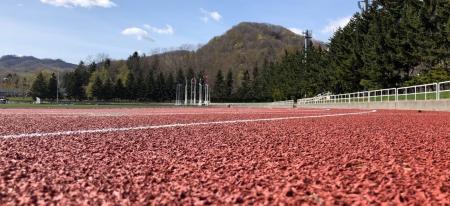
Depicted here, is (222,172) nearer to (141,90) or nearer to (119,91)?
(141,90)

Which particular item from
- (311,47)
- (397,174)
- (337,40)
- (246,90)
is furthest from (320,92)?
(397,174)

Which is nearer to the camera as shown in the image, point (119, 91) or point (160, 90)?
point (119, 91)

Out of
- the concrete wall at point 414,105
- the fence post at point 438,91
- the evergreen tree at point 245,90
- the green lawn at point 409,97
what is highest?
the evergreen tree at point 245,90

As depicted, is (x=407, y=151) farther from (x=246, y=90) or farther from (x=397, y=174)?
(x=246, y=90)

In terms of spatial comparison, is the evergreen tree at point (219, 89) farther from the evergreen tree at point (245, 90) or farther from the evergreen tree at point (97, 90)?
the evergreen tree at point (97, 90)

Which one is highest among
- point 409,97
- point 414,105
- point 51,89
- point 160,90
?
point 51,89

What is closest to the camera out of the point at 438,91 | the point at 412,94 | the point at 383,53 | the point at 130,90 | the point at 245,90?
the point at 438,91

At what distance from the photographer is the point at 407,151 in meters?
5.25

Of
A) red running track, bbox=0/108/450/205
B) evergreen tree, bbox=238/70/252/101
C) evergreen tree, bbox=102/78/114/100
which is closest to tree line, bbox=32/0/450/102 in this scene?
red running track, bbox=0/108/450/205

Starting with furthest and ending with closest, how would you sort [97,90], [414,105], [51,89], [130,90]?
1. [130,90]
2. [51,89]
3. [97,90]
4. [414,105]

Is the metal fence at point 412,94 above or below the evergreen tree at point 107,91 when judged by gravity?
below

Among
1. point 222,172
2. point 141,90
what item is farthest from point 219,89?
point 222,172

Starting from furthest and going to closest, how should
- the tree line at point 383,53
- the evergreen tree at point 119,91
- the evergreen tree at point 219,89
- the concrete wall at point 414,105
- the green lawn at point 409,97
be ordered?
the evergreen tree at point 119,91, the evergreen tree at point 219,89, the tree line at point 383,53, the green lawn at point 409,97, the concrete wall at point 414,105

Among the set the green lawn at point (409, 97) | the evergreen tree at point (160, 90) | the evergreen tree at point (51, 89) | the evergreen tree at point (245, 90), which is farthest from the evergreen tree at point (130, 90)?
the green lawn at point (409, 97)
